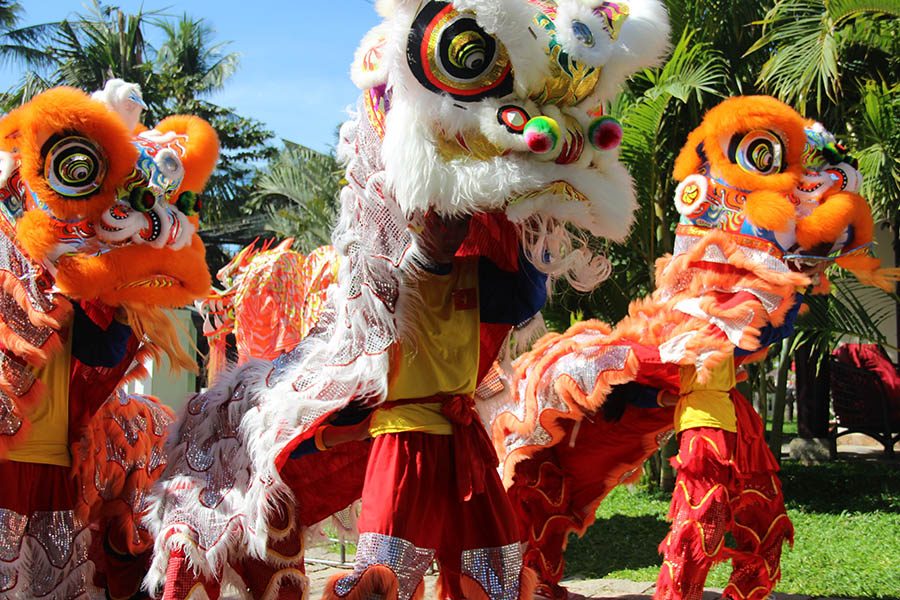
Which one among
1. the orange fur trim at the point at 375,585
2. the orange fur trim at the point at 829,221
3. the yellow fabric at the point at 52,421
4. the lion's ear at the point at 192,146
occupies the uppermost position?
the lion's ear at the point at 192,146

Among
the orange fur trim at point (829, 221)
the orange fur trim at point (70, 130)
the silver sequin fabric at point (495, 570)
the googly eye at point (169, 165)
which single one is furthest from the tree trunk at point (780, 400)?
the orange fur trim at point (70, 130)

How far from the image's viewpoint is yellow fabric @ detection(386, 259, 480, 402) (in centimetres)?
243

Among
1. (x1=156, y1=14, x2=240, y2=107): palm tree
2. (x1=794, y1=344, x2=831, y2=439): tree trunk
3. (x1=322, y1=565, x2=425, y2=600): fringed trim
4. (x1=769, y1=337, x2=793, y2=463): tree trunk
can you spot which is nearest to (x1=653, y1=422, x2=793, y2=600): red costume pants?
(x1=322, y1=565, x2=425, y2=600): fringed trim

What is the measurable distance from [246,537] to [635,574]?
2856mm

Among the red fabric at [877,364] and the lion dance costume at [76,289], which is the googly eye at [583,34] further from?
the red fabric at [877,364]

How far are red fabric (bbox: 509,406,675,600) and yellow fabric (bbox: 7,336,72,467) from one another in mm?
1925

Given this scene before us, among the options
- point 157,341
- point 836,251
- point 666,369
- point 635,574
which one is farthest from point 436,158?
point 635,574

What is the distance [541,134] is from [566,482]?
2454 millimetres

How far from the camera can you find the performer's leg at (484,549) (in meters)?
2.34

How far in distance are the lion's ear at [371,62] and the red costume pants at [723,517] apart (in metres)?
1.96

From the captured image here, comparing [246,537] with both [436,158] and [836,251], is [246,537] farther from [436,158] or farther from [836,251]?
[836,251]

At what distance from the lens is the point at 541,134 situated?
83.1 inches

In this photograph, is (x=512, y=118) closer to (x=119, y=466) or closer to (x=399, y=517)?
(x=399, y=517)

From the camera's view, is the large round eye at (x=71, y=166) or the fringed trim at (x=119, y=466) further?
the fringed trim at (x=119, y=466)
